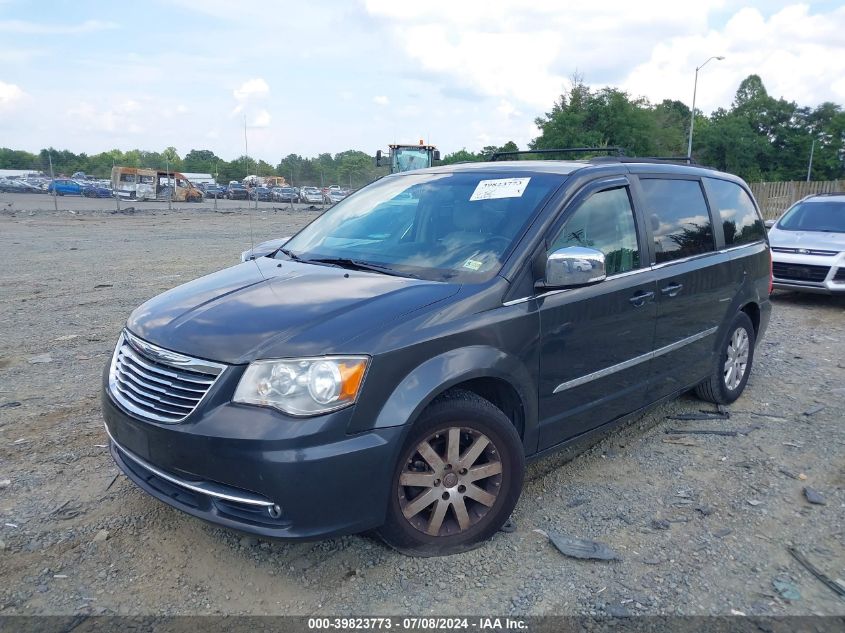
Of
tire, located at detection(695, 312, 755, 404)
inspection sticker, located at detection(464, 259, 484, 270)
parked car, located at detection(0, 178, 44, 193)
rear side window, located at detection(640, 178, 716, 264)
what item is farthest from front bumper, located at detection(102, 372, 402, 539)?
parked car, located at detection(0, 178, 44, 193)

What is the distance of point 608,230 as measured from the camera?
3918mm

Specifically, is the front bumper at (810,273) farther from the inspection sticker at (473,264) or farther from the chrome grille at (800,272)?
the inspection sticker at (473,264)

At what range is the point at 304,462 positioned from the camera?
2600 mm

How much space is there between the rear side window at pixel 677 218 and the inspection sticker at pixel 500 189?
934 mm

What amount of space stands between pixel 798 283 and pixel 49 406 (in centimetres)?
947

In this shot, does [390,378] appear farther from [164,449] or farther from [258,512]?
[164,449]

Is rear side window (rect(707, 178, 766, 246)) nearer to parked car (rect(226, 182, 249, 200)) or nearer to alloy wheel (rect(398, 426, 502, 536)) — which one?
alloy wheel (rect(398, 426, 502, 536))

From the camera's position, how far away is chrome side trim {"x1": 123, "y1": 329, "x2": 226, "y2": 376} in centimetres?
274

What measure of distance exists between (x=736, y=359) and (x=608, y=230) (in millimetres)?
2146

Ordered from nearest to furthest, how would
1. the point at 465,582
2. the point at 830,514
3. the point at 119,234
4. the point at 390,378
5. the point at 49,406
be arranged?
1. the point at 390,378
2. the point at 465,582
3. the point at 830,514
4. the point at 49,406
5. the point at 119,234

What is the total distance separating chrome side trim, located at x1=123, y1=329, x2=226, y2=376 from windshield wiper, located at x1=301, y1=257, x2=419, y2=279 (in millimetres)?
1094

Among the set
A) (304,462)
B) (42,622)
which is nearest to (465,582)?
(304,462)

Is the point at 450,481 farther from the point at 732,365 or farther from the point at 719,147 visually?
the point at 719,147

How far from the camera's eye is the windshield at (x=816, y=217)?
33.7 feet
